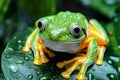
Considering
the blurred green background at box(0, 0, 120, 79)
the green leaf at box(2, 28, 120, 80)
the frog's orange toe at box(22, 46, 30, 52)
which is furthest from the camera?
the blurred green background at box(0, 0, 120, 79)

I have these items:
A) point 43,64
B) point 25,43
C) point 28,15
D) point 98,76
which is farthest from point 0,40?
point 98,76

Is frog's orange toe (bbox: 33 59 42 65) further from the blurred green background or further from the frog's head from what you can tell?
the blurred green background

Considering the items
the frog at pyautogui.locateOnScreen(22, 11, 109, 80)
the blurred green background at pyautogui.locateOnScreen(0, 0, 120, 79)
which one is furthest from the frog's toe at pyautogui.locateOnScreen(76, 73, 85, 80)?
the blurred green background at pyautogui.locateOnScreen(0, 0, 120, 79)

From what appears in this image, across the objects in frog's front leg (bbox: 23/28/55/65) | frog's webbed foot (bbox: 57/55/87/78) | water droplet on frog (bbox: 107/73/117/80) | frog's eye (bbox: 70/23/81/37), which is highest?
frog's eye (bbox: 70/23/81/37)

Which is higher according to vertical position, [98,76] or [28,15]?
[28,15]

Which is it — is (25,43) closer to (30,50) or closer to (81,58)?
(30,50)

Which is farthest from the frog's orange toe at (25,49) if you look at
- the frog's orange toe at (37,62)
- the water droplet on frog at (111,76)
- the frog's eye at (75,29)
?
the water droplet on frog at (111,76)

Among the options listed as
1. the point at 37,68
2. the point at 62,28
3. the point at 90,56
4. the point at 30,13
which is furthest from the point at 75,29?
the point at 30,13
